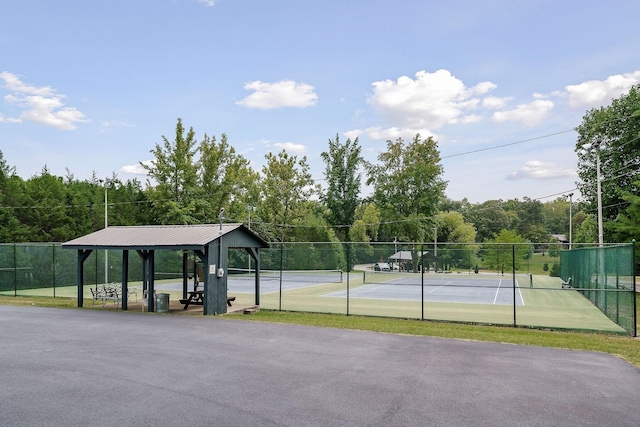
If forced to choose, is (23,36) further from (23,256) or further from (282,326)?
(282,326)

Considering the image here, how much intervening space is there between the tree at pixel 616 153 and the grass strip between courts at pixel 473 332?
25.0 m

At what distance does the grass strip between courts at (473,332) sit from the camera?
1181 cm

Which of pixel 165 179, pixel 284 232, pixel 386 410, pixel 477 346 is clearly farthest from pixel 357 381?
pixel 284 232

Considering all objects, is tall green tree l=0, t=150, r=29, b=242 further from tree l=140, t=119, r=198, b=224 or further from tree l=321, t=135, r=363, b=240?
tree l=321, t=135, r=363, b=240

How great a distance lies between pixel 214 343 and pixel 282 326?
3.12 m

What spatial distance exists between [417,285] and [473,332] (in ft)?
60.3

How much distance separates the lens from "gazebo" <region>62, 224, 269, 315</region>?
17.1 m

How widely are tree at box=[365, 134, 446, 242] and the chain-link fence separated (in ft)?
54.4

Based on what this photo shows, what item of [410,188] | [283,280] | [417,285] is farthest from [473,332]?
[410,188]

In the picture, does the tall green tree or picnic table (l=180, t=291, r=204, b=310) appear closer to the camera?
picnic table (l=180, t=291, r=204, b=310)

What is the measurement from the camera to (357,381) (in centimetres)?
807

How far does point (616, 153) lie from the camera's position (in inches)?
1421

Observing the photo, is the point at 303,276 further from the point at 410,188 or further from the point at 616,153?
the point at 410,188

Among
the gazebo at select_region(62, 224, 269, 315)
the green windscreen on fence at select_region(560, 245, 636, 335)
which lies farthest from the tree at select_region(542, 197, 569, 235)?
the gazebo at select_region(62, 224, 269, 315)
